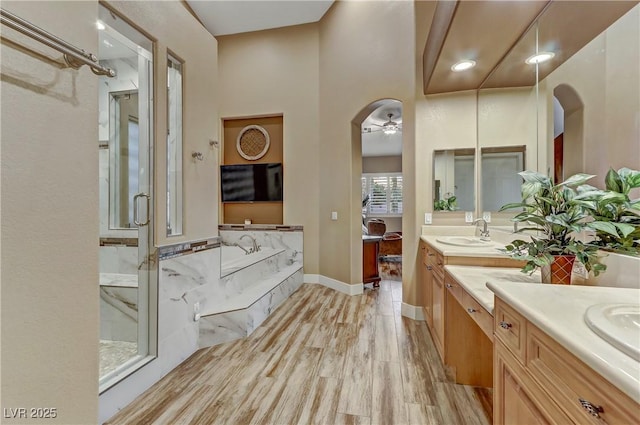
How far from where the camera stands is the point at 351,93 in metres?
3.97

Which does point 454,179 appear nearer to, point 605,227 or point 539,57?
point 539,57

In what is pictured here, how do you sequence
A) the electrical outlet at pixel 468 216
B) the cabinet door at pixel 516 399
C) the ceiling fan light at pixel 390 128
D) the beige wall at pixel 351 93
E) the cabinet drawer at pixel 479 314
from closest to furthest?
Answer: the cabinet door at pixel 516 399 → the cabinet drawer at pixel 479 314 → the electrical outlet at pixel 468 216 → the beige wall at pixel 351 93 → the ceiling fan light at pixel 390 128

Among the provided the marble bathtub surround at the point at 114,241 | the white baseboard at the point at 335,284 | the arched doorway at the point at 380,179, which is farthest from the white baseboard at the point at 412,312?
the marble bathtub surround at the point at 114,241

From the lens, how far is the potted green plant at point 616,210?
1109 mm

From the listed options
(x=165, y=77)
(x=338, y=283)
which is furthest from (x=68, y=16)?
(x=338, y=283)

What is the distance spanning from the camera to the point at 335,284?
4.23 m

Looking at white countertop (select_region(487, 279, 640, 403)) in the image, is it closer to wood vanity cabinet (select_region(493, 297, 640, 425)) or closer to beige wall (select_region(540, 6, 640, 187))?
wood vanity cabinet (select_region(493, 297, 640, 425))

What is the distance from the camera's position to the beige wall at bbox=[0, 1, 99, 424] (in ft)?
3.03

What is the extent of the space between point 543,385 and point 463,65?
8.29ft

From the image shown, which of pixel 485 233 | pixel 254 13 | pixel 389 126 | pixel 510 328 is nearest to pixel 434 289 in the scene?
pixel 485 233

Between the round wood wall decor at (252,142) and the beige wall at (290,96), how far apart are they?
26 cm

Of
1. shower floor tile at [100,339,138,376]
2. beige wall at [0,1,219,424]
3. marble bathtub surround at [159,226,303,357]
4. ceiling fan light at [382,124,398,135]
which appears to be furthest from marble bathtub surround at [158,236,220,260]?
ceiling fan light at [382,124,398,135]

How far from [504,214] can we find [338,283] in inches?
92.2

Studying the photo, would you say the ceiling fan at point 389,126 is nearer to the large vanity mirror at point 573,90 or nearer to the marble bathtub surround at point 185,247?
the large vanity mirror at point 573,90
